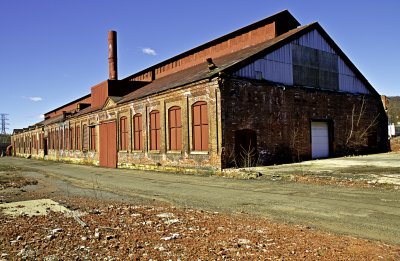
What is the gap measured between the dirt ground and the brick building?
9.65 meters

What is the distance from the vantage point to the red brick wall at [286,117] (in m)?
16.5

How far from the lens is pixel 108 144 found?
27328 millimetres

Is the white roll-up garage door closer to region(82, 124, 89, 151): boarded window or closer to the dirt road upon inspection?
the dirt road

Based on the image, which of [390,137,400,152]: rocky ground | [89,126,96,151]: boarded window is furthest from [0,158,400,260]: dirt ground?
[89,126,96,151]: boarded window

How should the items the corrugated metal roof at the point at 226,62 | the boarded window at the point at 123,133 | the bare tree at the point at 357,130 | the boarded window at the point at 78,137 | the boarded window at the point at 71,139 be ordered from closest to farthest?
1. the corrugated metal roof at the point at 226,62
2. the bare tree at the point at 357,130
3. the boarded window at the point at 123,133
4. the boarded window at the point at 78,137
5. the boarded window at the point at 71,139

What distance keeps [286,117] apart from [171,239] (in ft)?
48.4

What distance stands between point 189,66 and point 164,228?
923 inches

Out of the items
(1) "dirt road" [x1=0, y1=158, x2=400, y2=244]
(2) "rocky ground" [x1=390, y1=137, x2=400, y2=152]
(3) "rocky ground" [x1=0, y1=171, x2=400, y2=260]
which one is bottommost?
(1) "dirt road" [x1=0, y1=158, x2=400, y2=244]

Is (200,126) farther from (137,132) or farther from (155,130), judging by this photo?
(137,132)

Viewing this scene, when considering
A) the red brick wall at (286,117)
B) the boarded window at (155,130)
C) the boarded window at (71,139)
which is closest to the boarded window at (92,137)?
the boarded window at (71,139)

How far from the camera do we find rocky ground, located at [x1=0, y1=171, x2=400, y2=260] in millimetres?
4312

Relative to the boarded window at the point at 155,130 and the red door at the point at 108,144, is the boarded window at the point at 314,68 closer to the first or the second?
the boarded window at the point at 155,130

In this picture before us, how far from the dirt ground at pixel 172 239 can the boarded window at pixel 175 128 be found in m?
11.9

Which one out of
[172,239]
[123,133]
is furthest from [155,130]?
[172,239]
